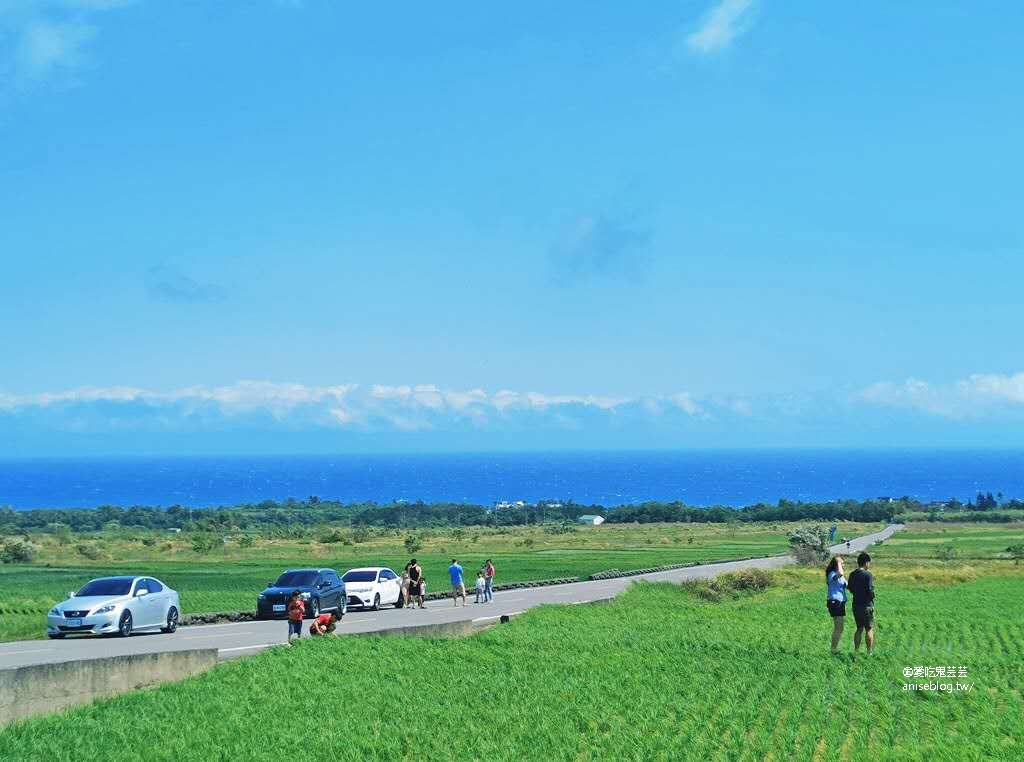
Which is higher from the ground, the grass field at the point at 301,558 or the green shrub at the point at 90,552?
the green shrub at the point at 90,552

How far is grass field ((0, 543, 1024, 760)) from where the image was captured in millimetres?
15062

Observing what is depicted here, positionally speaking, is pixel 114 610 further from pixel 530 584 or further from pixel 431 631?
pixel 530 584

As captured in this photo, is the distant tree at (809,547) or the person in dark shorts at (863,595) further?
the distant tree at (809,547)

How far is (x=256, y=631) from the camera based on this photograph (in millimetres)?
31422

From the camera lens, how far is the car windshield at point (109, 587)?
A: 1143 inches

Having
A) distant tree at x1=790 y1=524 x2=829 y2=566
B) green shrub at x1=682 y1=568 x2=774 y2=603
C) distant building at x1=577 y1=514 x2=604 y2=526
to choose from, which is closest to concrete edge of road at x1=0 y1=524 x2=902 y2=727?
green shrub at x1=682 y1=568 x2=774 y2=603

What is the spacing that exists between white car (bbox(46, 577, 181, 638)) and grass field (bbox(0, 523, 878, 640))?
211 centimetres

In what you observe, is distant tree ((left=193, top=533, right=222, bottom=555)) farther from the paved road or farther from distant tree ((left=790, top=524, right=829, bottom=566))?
distant tree ((left=790, top=524, right=829, bottom=566))

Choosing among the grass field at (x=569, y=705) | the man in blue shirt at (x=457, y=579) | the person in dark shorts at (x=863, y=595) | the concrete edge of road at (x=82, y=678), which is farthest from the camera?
the man in blue shirt at (x=457, y=579)

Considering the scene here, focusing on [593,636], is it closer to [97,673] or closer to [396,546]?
[97,673]

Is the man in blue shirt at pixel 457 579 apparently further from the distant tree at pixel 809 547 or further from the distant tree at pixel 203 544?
the distant tree at pixel 203 544

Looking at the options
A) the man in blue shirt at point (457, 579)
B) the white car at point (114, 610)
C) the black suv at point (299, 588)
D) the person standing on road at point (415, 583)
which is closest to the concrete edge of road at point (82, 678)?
the white car at point (114, 610)

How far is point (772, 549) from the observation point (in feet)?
319

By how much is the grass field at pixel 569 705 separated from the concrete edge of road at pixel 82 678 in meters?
1.06
